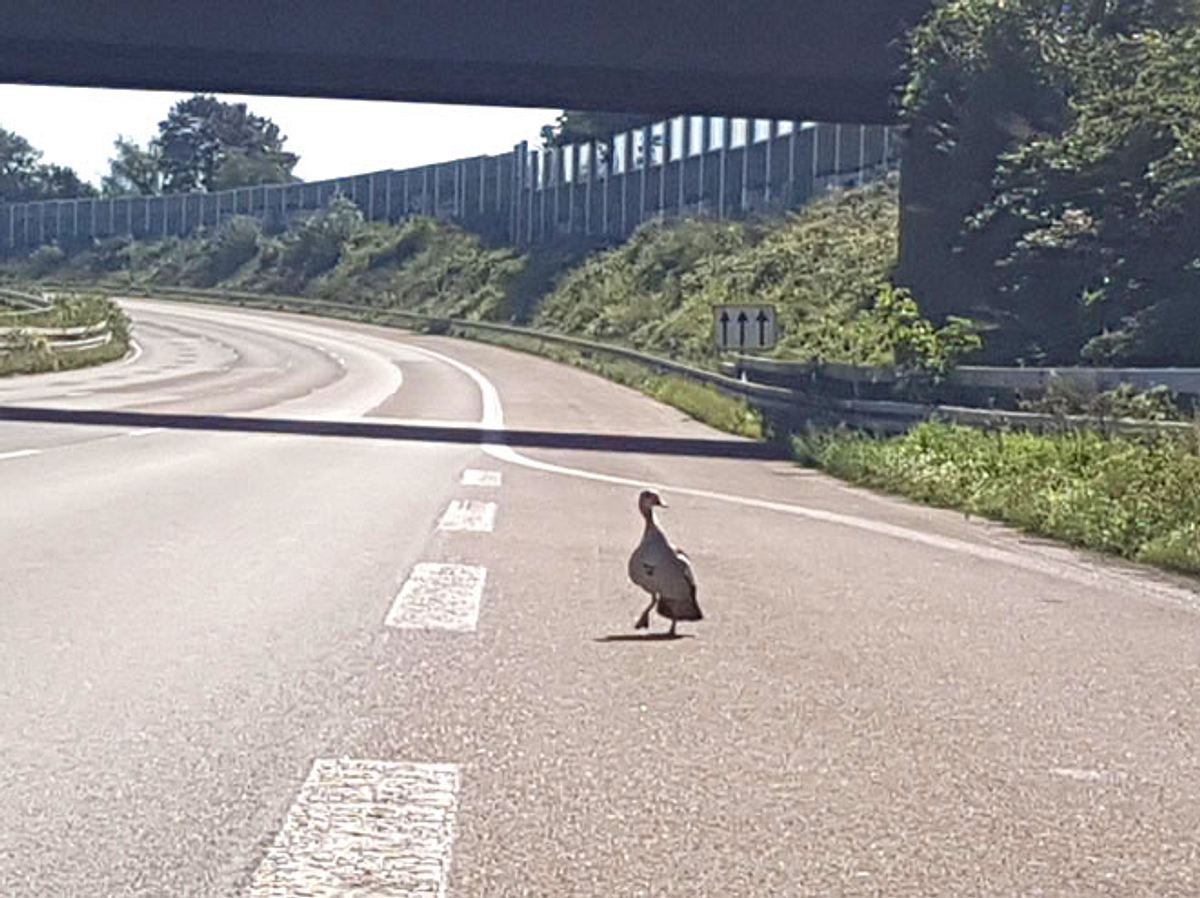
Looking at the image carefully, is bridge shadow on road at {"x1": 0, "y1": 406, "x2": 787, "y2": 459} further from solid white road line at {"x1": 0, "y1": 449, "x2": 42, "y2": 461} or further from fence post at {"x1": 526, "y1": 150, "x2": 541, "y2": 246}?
fence post at {"x1": 526, "y1": 150, "x2": 541, "y2": 246}

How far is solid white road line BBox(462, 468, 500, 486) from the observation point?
70.3ft

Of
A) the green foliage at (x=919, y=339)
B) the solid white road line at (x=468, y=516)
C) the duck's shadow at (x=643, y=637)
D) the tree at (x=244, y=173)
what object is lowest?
the solid white road line at (x=468, y=516)

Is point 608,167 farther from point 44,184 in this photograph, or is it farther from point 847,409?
point 44,184

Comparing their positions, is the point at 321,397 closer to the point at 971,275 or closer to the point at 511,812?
the point at 971,275

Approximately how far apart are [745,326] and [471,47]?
9.47m

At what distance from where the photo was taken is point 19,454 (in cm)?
2366

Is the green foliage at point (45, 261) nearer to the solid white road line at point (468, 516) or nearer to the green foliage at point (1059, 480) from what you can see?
the green foliage at point (1059, 480)

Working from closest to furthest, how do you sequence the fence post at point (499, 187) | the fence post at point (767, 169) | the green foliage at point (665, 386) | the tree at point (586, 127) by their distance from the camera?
the green foliage at point (665, 386) → the fence post at point (767, 169) → the tree at point (586, 127) → the fence post at point (499, 187)

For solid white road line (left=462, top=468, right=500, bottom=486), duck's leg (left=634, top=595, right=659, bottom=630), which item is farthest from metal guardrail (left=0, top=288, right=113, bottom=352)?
duck's leg (left=634, top=595, right=659, bottom=630)

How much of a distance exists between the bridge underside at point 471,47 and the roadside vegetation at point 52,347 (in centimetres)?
2024

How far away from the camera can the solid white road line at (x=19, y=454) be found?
2298cm

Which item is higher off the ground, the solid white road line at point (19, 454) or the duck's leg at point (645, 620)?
the duck's leg at point (645, 620)

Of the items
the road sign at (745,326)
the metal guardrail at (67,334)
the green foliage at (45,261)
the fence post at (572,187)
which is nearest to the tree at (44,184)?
the green foliage at (45,261)

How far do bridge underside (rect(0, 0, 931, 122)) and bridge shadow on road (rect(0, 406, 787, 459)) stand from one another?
5474 millimetres
